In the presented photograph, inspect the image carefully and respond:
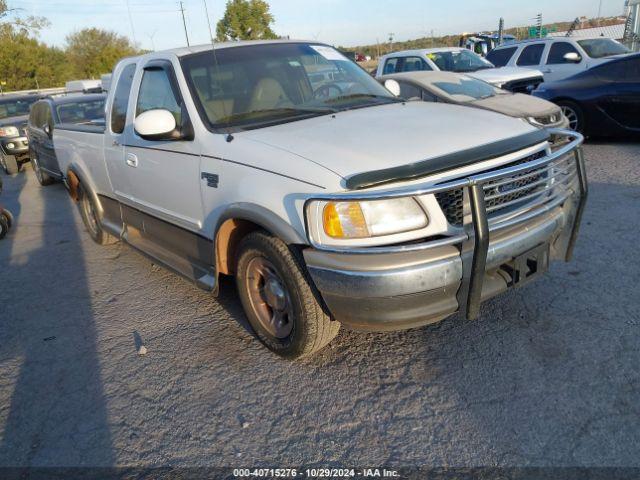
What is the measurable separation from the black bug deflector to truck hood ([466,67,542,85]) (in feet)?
27.1

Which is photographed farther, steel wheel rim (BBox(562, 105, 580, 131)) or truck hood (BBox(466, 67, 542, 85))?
truck hood (BBox(466, 67, 542, 85))

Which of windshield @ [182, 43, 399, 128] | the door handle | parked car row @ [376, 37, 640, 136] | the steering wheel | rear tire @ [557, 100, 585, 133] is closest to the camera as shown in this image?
windshield @ [182, 43, 399, 128]

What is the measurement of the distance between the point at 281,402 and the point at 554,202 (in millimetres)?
1986

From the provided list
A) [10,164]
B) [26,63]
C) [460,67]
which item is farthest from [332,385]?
[26,63]

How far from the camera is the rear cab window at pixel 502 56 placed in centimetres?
1328

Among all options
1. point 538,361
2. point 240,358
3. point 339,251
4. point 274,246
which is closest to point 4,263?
point 240,358

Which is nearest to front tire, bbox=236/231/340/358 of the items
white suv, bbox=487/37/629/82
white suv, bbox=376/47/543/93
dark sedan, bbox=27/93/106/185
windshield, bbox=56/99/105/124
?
dark sedan, bbox=27/93/106/185

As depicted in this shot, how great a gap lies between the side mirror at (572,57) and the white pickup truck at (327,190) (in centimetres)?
913

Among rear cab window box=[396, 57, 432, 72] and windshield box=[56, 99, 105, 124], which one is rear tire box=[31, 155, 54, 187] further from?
rear cab window box=[396, 57, 432, 72]

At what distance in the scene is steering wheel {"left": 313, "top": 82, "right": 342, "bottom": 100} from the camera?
4.06m

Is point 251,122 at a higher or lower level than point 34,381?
higher

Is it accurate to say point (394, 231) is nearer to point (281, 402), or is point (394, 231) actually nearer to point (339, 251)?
point (339, 251)

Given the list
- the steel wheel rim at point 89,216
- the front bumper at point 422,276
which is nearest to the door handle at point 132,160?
the steel wheel rim at point 89,216

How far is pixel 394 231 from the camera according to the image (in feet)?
8.79
